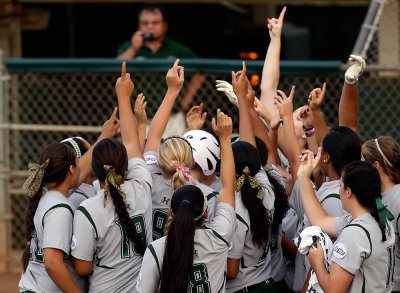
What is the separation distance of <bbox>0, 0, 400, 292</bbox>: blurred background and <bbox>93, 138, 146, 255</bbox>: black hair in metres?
3.06

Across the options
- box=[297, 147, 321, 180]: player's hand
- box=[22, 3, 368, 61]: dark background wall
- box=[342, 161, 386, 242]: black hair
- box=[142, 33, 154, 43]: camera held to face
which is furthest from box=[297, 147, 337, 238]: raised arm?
box=[22, 3, 368, 61]: dark background wall

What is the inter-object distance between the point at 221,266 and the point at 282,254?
1068 millimetres

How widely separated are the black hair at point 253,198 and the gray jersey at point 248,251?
0.11 ft

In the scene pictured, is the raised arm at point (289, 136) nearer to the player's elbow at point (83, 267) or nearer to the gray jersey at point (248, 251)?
the gray jersey at point (248, 251)

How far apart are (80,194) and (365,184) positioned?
5.74 feet

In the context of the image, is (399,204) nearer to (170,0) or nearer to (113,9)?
(170,0)

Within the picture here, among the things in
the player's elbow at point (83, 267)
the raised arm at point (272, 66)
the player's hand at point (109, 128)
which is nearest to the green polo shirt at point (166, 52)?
the raised arm at point (272, 66)

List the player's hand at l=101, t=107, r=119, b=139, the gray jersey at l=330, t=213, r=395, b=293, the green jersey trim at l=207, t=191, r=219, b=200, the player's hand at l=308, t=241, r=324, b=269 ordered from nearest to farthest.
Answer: the gray jersey at l=330, t=213, r=395, b=293 < the player's hand at l=308, t=241, r=324, b=269 < the green jersey trim at l=207, t=191, r=219, b=200 < the player's hand at l=101, t=107, r=119, b=139

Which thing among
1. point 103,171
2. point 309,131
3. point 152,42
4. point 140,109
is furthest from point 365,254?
point 152,42

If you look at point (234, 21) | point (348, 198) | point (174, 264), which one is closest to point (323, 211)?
point (348, 198)

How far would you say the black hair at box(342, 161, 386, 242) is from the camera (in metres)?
3.85

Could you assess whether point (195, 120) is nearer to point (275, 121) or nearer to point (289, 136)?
point (275, 121)

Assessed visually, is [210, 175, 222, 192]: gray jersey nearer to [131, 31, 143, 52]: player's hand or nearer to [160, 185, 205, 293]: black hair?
[160, 185, 205, 293]: black hair

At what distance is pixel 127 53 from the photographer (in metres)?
8.31
